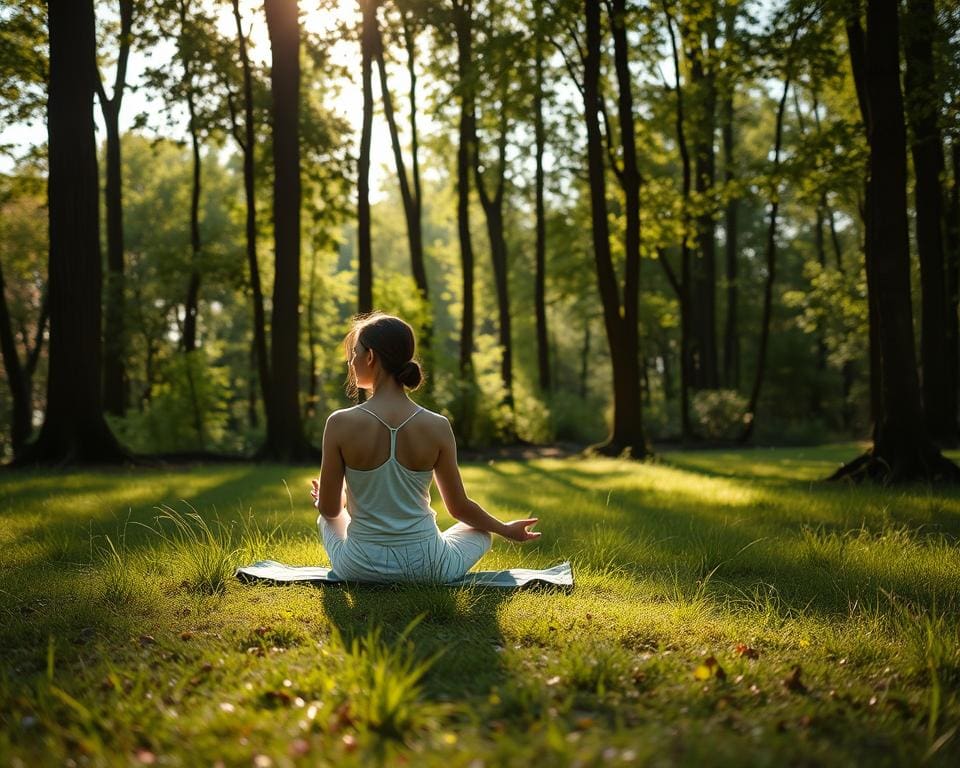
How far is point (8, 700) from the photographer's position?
3.05 m

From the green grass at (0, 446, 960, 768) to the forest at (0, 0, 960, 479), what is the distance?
581 cm

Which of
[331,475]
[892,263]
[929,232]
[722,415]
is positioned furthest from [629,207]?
[331,475]

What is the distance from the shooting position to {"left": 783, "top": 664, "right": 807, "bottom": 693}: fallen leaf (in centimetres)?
330

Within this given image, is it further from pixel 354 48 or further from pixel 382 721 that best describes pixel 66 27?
pixel 382 721

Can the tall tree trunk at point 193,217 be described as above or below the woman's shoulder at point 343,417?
above

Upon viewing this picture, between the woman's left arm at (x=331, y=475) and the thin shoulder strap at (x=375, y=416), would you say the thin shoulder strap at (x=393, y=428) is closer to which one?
the thin shoulder strap at (x=375, y=416)

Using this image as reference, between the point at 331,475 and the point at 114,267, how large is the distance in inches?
799

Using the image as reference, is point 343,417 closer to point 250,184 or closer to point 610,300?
point 610,300

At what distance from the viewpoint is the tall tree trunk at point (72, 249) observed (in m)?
12.9

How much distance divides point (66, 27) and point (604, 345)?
156 feet

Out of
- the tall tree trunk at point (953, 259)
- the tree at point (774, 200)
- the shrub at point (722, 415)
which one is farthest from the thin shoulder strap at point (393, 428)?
the shrub at point (722, 415)

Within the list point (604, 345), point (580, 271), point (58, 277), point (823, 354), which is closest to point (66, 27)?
point (58, 277)

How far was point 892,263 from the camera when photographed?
9867 millimetres

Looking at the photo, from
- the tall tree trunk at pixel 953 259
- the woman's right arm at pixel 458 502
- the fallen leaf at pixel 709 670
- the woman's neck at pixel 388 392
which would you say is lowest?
the fallen leaf at pixel 709 670
